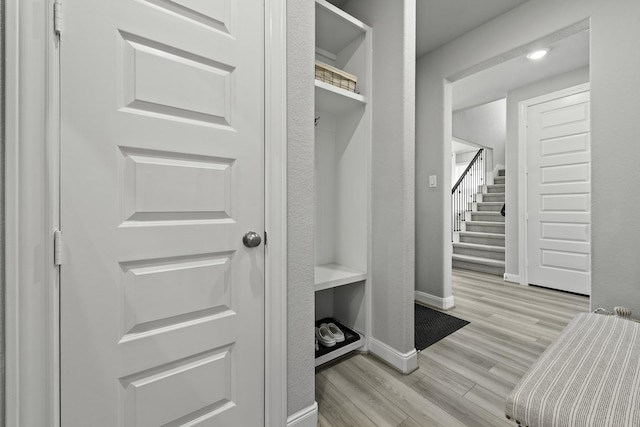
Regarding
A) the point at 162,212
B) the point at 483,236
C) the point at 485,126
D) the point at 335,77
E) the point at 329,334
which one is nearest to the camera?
the point at 162,212

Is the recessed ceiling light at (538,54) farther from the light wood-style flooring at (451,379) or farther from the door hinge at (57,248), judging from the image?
the door hinge at (57,248)

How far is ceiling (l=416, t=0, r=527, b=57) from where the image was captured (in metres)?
2.22

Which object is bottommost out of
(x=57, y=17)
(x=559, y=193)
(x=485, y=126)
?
(x=559, y=193)

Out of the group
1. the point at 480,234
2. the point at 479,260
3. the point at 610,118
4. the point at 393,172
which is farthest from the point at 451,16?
the point at 480,234

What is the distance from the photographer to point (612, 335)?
1.09 metres

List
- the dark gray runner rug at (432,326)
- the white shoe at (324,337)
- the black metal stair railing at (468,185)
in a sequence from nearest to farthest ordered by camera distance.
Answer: the white shoe at (324,337)
the dark gray runner rug at (432,326)
the black metal stair railing at (468,185)

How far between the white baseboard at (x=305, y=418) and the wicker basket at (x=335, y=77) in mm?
1822

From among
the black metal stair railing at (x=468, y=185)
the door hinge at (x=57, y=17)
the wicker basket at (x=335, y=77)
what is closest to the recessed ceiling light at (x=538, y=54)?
the wicker basket at (x=335, y=77)

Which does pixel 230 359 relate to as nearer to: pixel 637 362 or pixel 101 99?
pixel 101 99

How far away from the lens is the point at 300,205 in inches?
47.9

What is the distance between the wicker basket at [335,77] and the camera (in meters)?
1.67

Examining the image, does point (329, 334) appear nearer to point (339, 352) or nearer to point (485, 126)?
point (339, 352)

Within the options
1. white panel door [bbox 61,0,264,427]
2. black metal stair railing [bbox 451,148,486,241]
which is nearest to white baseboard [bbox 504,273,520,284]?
black metal stair railing [bbox 451,148,486,241]

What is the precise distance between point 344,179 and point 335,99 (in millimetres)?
591
